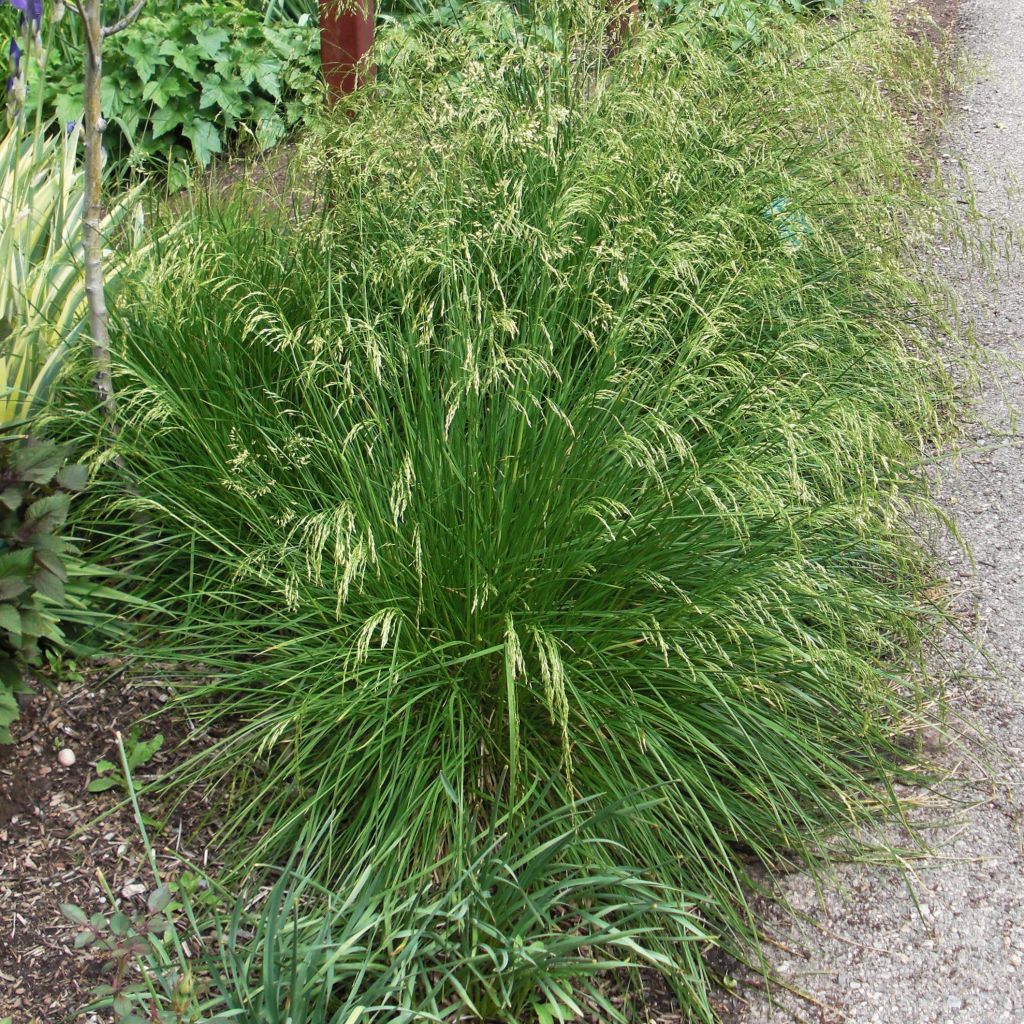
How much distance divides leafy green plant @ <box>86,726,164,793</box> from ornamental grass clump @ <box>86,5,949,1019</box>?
11cm

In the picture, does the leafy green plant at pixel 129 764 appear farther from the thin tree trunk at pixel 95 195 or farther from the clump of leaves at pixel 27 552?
the thin tree trunk at pixel 95 195

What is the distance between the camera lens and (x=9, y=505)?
2346 millimetres

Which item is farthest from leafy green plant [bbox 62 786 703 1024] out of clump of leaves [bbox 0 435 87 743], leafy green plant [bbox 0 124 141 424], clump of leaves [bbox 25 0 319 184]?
clump of leaves [bbox 25 0 319 184]

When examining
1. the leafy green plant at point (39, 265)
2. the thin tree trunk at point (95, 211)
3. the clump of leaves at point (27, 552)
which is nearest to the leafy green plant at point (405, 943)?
the clump of leaves at point (27, 552)

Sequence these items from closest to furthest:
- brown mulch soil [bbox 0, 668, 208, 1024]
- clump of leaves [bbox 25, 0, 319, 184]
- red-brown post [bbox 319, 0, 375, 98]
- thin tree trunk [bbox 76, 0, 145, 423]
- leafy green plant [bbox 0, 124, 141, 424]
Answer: brown mulch soil [bbox 0, 668, 208, 1024] → thin tree trunk [bbox 76, 0, 145, 423] → leafy green plant [bbox 0, 124, 141, 424] → red-brown post [bbox 319, 0, 375, 98] → clump of leaves [bbox 25, 0, 319, 184]

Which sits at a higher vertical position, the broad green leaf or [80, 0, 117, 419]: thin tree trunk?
[80, 0, 117, 419]: thin tree trunk

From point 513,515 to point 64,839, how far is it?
121 centimetres

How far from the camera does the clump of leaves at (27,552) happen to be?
7.61ft

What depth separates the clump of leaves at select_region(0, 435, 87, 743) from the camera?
2318 mm

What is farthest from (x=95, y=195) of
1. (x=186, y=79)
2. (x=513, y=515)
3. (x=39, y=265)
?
(x=186, y=79)

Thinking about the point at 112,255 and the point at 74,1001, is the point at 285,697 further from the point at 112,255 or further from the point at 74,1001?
the point at 112,255

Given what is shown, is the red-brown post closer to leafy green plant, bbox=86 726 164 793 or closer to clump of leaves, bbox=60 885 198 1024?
leafy green plant, bbox=86 726 164 793

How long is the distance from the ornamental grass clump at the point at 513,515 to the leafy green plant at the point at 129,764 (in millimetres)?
108

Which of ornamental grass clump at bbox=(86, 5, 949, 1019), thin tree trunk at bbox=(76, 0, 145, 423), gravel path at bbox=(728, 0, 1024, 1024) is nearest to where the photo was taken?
gravel path at bbox=(728, 0, 1024, 1024)
